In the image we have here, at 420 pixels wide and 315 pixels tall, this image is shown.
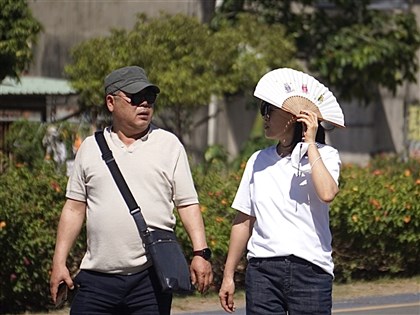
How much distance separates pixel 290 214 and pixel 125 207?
30.9 inches

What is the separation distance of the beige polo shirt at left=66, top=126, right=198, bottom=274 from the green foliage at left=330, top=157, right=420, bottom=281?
524 cm

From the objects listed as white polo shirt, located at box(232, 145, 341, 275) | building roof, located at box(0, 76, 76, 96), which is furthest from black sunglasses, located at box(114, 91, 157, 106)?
building roof, located at box(0, 76, 76, 96)

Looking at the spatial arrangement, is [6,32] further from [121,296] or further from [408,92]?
[408,92]

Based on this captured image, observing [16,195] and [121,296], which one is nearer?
[121,296]

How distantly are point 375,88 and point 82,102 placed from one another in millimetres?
8265

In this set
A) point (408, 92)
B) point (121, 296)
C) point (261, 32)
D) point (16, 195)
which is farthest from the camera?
point (408, 92)

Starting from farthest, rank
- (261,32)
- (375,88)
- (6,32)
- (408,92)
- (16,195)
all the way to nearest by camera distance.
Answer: (408,92), (375,88), (261,32), (6,32), (16,195)

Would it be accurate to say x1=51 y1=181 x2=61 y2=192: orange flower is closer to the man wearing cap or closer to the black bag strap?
the man wearing cap

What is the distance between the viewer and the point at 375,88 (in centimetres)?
2161

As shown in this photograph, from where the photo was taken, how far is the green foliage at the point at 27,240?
360 inches

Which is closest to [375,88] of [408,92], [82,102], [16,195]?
[408,92]

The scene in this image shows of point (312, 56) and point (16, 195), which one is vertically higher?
point (312, 56)

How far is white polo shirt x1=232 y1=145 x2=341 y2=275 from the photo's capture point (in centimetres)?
537

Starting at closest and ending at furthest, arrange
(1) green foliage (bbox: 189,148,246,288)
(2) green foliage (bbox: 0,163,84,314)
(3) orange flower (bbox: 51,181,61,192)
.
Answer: (2) green foliage (bbox: 0,163,84,314) → (3) orange flower (bbox: 51,181,61,192) → (1) green foliage (bbox: 189,148,246,288)
